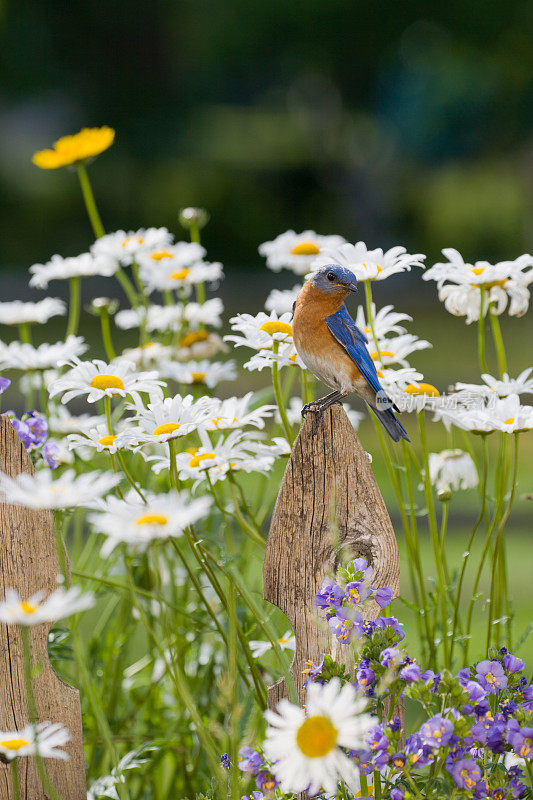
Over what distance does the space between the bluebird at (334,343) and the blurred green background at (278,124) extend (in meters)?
9.82

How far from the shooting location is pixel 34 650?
53.9 inches

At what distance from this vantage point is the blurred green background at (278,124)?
12.4 metres

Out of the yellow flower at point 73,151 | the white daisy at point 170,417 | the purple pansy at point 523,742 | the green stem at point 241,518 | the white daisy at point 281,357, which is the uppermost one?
the yellow flower at point 73,151

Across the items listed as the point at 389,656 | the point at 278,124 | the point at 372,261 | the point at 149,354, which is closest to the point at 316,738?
the point at 389,656

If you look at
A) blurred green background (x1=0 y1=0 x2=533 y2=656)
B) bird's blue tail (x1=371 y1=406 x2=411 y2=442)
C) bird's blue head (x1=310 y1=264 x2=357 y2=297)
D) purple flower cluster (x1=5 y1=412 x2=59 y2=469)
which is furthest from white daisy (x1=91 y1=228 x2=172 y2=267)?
blurred green background (x1=0 y1=0 x2=533 y2=656)

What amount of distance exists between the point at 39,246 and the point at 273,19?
4.47m

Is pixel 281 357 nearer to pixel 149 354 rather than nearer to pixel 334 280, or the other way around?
pixel 334 280

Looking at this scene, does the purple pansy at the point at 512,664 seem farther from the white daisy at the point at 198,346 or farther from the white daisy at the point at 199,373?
the white daisy at the point at 198,346

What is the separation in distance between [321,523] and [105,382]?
0.36 metres

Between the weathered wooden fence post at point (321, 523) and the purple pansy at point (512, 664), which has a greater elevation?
the weathered wooden fence post at point (321, 523)

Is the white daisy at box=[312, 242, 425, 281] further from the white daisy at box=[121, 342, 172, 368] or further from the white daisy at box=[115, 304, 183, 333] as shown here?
the white daisy at box=[115, 304, 183, 333]

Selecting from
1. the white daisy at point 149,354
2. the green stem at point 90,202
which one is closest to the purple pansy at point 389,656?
the white daisy at point 149,354

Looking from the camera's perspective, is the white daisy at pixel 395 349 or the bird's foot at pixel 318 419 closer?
the bird's foot at pixel 318 419

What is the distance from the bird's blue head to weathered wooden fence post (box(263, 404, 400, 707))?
0.54 ft
